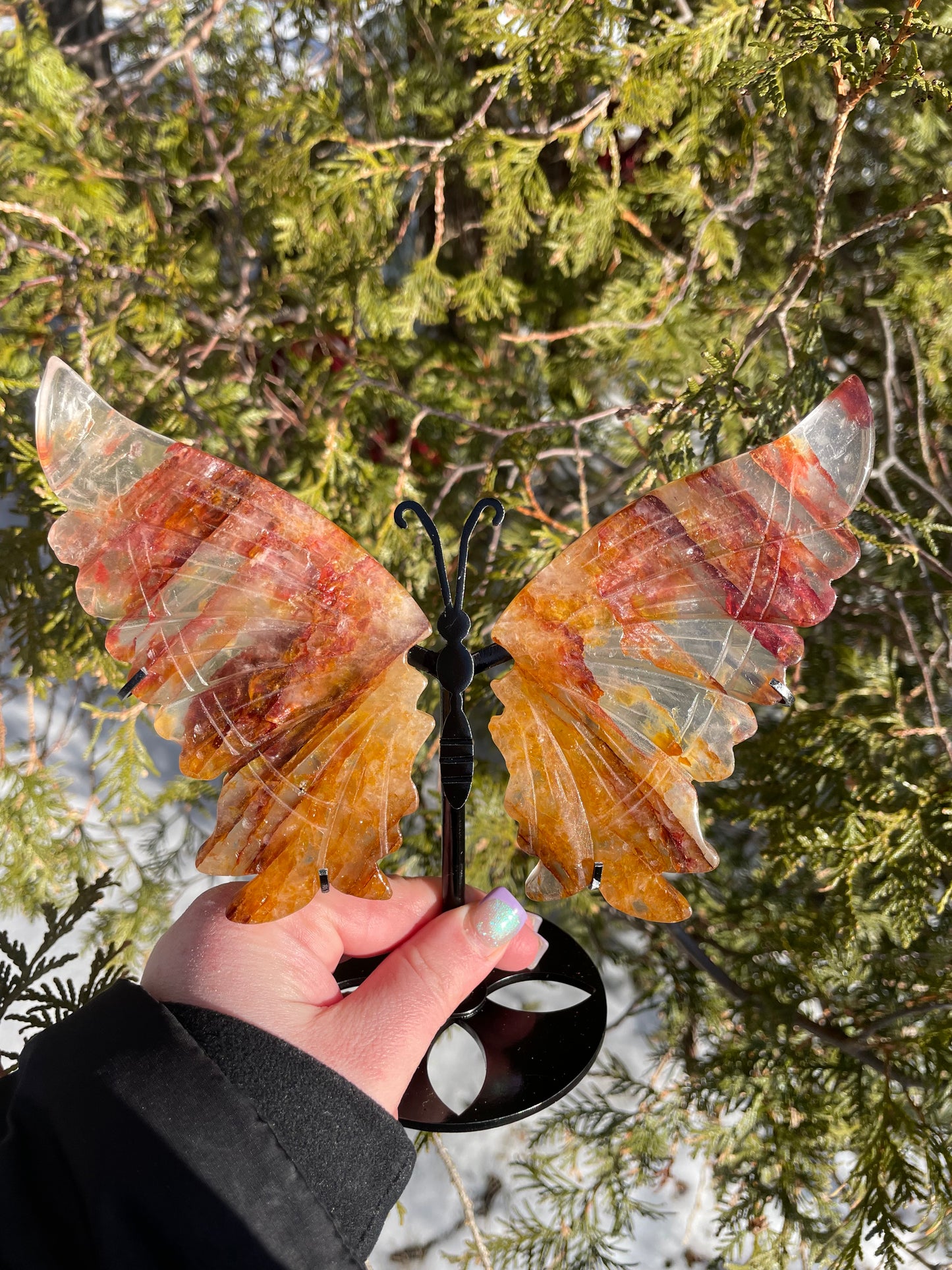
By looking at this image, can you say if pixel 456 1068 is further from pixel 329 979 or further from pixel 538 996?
pixel 329 979

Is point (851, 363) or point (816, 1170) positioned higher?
point (851, 363)

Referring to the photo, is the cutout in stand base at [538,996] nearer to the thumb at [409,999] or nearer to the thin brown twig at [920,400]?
the thumb at [409,999]

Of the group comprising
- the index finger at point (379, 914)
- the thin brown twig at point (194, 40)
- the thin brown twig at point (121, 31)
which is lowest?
the index finger at point (379, 914)

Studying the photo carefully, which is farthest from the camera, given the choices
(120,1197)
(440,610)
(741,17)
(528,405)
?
(528,405)

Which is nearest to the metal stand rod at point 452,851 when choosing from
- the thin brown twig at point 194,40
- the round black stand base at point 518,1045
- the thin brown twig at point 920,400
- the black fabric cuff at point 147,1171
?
the round black stand base at point 518,1045

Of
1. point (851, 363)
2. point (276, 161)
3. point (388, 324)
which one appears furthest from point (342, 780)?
point (851, 363)

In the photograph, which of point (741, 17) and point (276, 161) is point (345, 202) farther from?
point (741, 17)
